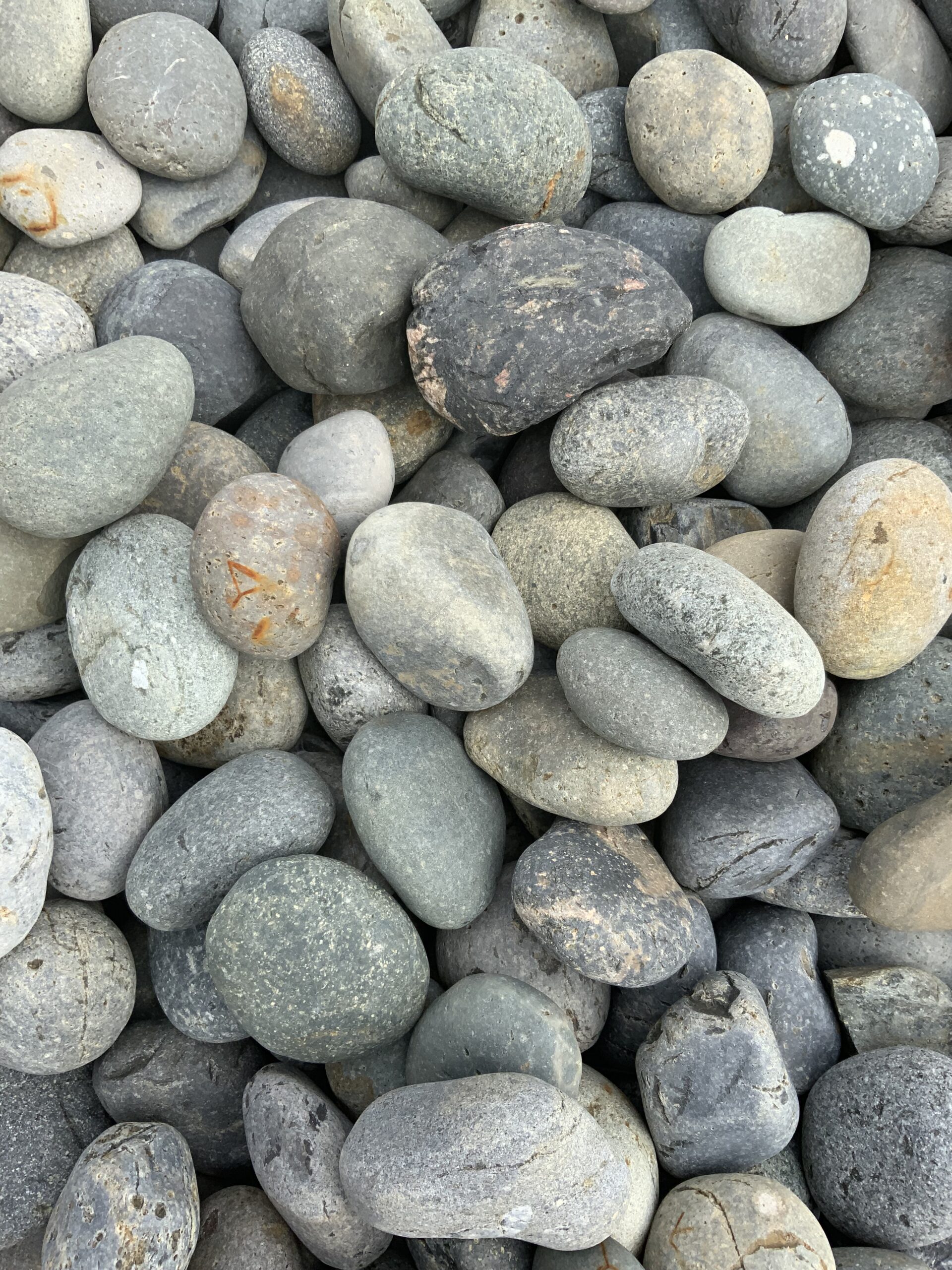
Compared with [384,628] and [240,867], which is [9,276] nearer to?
[384,628]

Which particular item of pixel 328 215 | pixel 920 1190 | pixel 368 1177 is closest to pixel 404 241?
pixel 328 215

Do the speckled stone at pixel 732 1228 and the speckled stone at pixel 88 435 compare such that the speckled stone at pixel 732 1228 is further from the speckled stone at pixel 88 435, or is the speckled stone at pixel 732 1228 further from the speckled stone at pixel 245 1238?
the speckled stone at pixel 88 435

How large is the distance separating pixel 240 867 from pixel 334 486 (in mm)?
824

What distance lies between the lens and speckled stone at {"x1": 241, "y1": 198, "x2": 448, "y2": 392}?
5.89 ft

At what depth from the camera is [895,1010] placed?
1775 mm

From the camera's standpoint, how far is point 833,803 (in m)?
1.87

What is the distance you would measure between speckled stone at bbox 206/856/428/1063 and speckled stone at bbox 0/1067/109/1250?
1.57 ft

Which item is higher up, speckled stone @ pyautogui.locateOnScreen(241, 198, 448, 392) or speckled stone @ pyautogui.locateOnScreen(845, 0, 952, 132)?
speckled stone @ pyautogui.locateOnScreen(845, 0, 952, 132)

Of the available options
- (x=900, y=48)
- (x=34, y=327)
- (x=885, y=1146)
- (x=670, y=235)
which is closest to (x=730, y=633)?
(x=885, y=1146)

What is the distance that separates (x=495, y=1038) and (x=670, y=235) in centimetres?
187

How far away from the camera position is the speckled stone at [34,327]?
5.83 feet

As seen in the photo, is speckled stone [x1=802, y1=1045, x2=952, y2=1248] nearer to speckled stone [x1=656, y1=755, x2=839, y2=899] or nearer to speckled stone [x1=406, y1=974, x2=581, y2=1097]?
speckled stone [x1=656, y1=755, x2=839, y2=899]

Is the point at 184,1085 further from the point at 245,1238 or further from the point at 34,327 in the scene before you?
the point at 34,327

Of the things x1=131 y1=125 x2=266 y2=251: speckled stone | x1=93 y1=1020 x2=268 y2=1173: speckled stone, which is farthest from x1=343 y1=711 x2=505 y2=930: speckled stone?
x1=131 y1=125 x2=266 y2=251: speckled stone
